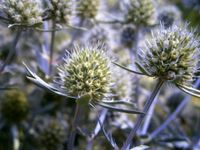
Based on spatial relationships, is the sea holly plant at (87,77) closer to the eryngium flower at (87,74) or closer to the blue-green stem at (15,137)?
the eryngium flower at (87,74)

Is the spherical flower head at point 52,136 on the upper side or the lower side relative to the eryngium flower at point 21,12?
lower

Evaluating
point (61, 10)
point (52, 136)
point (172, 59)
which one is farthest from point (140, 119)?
point (52, 136)

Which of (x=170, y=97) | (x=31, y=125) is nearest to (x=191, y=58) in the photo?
(x=31, y=125)

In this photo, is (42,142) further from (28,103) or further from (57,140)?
(28,103)

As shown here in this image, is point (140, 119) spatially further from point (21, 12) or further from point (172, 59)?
point (21, 12)

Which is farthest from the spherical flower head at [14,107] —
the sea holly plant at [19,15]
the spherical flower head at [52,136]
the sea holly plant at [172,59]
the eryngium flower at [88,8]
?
the sea holly plant at [172,59]

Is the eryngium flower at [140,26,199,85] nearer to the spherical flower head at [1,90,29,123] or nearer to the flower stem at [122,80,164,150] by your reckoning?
the flower stem at [122,80,164,150]

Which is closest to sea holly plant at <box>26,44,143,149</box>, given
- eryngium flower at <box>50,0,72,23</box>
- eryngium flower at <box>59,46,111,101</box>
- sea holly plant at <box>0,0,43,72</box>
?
eryngium flower at <box>59,46,111,101</box>
